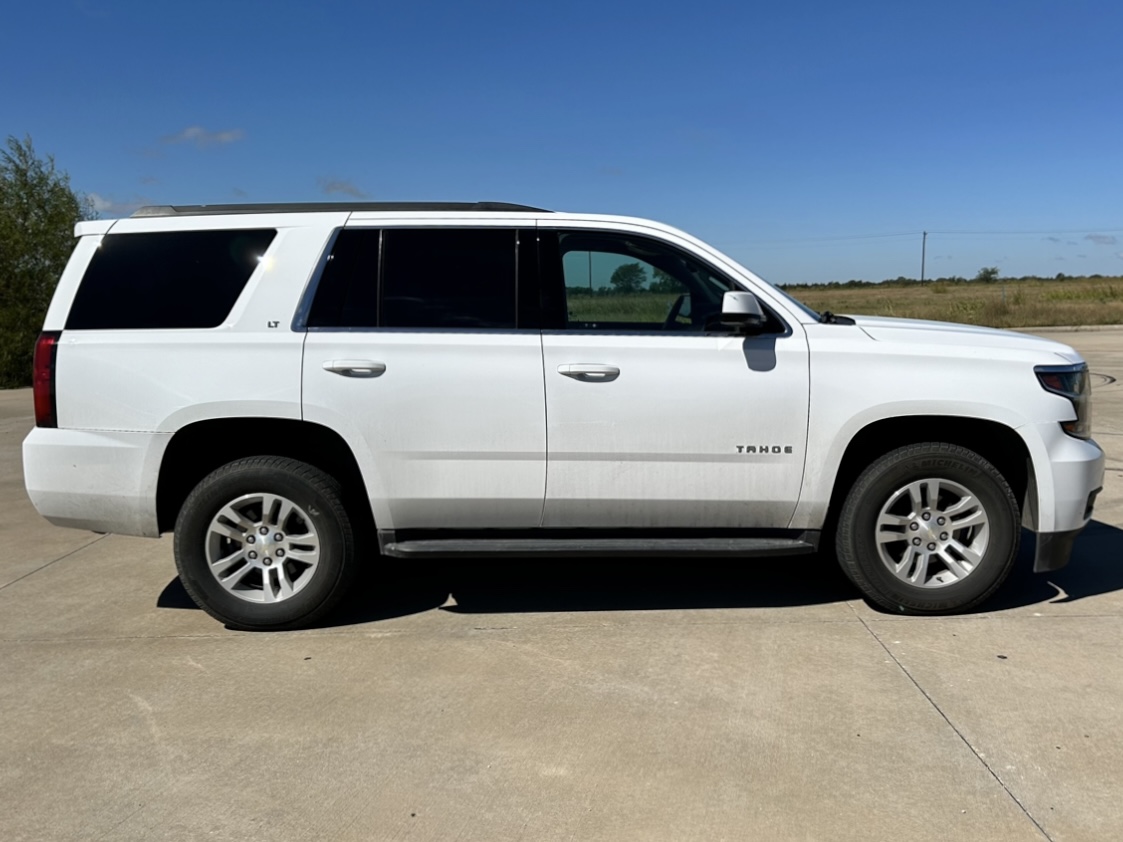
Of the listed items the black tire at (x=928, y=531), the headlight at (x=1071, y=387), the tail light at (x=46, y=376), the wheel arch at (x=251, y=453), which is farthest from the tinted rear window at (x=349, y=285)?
the headlight at (x=1071, y=387)

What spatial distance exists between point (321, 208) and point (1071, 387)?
3724 mm

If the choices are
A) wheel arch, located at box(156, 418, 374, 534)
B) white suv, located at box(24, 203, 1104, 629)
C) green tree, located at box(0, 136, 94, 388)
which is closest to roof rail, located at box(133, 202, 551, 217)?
white suv, located at box(24, 203, 1104, 629)

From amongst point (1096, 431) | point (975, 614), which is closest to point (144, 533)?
point (975, 614)

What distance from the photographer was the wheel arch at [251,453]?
14.3 feet

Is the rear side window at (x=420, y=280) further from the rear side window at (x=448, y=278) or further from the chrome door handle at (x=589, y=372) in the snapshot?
the chrome door handle at (x=589, y=372)

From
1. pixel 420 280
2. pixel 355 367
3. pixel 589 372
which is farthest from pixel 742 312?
pixel 355 367

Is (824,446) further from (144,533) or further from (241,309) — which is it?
(144,533)

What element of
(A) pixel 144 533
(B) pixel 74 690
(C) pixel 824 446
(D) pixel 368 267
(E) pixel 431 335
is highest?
(D) pixel 368 267

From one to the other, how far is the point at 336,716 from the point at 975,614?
307 centimetres

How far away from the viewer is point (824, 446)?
429 cm

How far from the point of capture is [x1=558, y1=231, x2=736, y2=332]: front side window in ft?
14.4

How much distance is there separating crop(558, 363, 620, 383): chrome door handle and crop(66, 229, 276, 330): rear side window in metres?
1.56

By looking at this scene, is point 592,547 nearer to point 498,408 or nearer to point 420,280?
point 498,408

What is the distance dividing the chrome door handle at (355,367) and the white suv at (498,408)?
10mm
